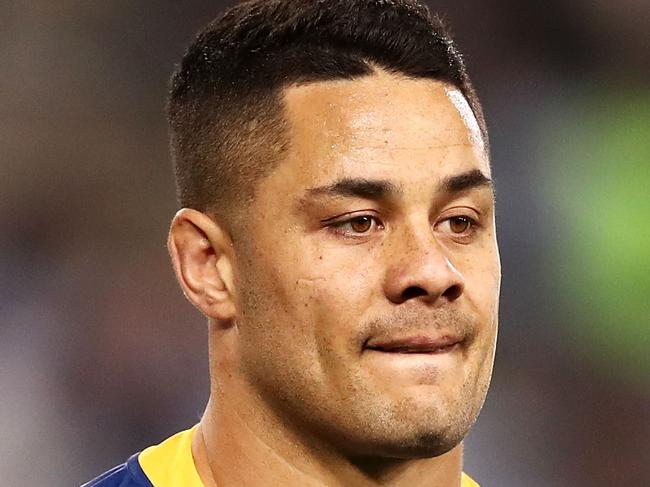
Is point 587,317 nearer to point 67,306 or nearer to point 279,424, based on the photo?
point 67,306

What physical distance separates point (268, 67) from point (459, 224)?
52 centimetres

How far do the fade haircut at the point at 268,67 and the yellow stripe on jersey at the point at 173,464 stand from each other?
1.92ft

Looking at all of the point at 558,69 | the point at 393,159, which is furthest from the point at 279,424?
the point at 558,69

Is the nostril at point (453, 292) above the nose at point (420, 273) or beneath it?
beneath

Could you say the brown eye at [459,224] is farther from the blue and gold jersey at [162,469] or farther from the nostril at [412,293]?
the blue and gold jersey at [162,469]

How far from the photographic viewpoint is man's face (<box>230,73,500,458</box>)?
2357 millimetres

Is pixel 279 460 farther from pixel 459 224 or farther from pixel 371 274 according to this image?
pixel 459 224

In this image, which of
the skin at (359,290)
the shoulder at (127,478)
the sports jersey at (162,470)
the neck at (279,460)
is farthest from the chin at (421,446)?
the shoulder at (127,478)

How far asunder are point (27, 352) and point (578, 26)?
2.81 meters

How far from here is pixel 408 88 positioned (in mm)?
2520

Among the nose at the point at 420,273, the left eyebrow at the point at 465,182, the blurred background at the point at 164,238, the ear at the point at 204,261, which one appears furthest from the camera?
the blurred background at the point at 164,238

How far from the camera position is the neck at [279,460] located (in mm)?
2510

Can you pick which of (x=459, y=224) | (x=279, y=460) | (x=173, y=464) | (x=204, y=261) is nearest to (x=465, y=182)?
(x=459, y=224)

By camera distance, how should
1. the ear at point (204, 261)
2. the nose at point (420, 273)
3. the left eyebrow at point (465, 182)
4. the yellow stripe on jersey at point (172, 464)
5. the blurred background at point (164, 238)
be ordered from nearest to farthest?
the nose at point (420, 273)
the left eyebrow at point (465, 182)
the ear at point (204, 261)
the yellow stripe on jersey at point (172, 464)
the blurred background at point (164, 238)
